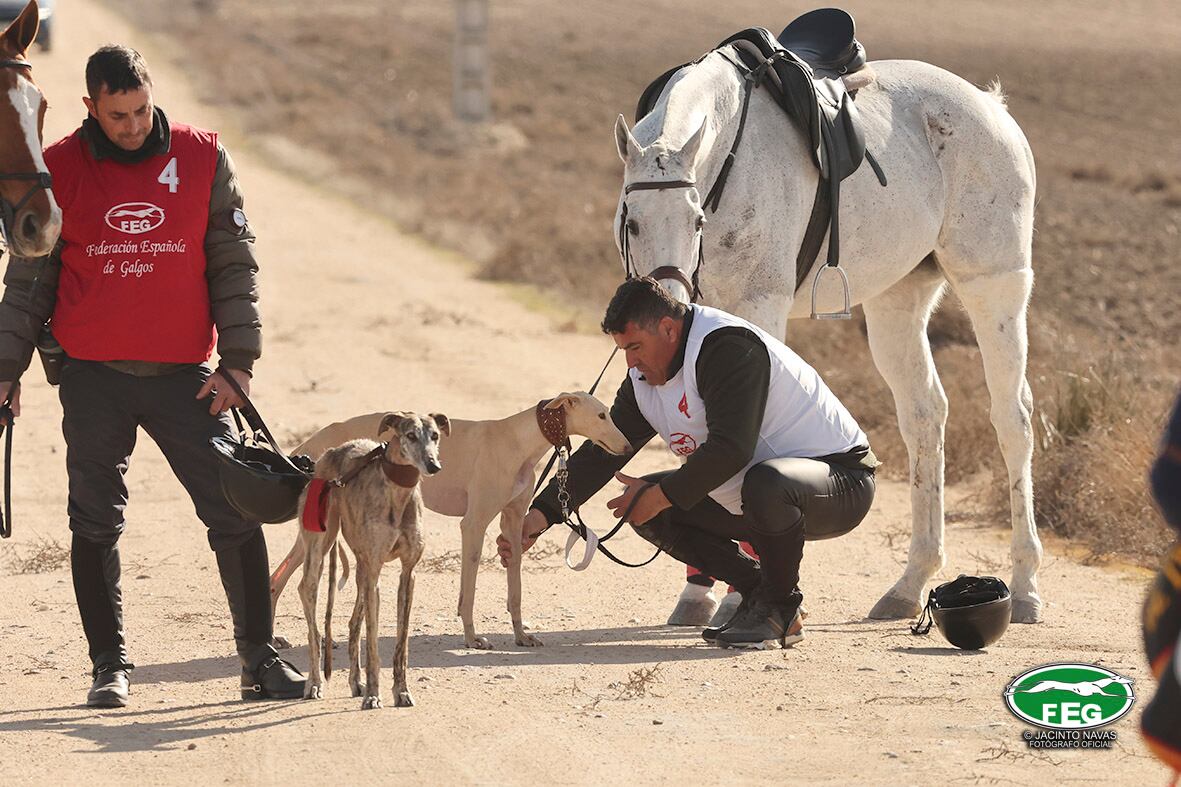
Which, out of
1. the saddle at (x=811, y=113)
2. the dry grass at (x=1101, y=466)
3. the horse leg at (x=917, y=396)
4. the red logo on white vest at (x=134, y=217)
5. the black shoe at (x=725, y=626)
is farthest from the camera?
the dry grass at (x=1101, y=466)

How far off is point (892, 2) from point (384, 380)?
201ft

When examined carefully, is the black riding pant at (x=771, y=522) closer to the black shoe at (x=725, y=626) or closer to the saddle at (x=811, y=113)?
the black shoe at (x=725, y=626)

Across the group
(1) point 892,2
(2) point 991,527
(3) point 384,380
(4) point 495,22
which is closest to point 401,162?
(3) point 384,380

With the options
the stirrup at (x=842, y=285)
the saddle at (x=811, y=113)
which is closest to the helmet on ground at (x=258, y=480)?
the saddle at (x=811, y=113)

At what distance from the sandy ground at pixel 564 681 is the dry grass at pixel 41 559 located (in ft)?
0.19

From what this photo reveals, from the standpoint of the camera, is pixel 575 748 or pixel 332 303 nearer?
pixel 575 748

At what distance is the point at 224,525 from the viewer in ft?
21.4

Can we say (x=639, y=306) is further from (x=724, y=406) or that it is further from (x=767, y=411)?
(x=767, y=411)

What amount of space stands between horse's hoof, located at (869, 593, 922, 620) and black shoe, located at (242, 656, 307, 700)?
305 cm

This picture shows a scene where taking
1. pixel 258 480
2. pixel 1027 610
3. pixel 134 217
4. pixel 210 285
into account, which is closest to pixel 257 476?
pixel 258 480

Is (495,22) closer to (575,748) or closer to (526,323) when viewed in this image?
(526,323)

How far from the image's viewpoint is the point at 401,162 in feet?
103

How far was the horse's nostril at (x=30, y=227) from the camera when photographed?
5.92 meters

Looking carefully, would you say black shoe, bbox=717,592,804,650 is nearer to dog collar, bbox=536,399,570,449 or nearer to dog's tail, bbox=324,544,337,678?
dog collar, bbox=536,399,570,449
